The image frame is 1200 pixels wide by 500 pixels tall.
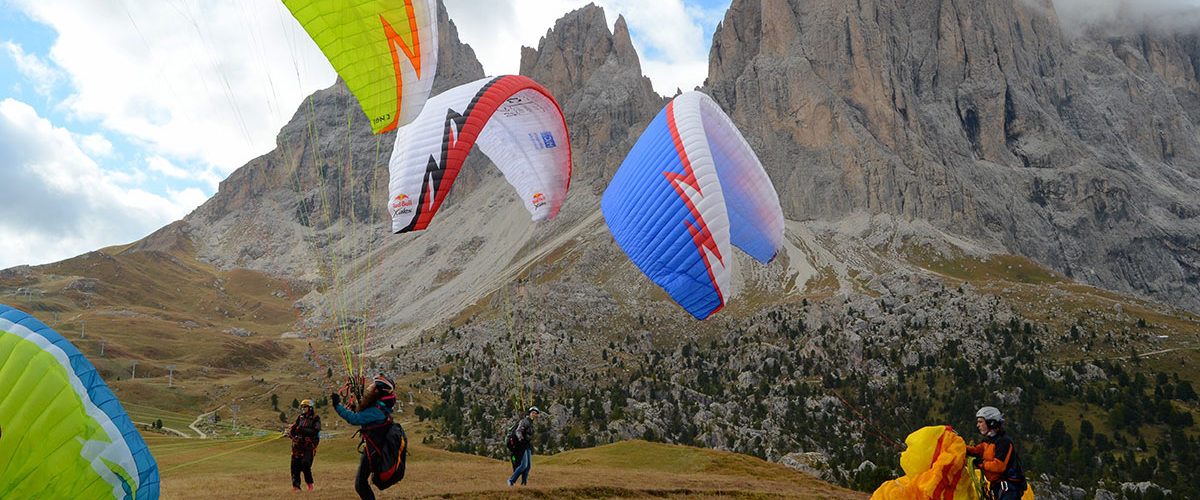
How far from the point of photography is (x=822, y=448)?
6581cm

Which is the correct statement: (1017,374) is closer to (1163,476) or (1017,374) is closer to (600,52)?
(1163,476)

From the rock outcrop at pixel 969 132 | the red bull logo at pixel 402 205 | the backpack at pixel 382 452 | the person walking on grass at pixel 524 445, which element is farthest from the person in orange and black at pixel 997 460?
the rock outcrop at pixel 969 132

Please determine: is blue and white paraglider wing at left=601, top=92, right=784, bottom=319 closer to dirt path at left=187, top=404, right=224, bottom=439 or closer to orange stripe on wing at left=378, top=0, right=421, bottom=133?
orange stripe on wing at left=378, top=0, right=421, bottom=133

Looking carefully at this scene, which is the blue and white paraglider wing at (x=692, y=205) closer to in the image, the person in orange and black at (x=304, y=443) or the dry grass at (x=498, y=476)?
the dry grass at (x=498, y=476)

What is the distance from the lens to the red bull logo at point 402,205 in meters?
15.2

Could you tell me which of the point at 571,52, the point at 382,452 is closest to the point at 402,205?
the point at 382,452

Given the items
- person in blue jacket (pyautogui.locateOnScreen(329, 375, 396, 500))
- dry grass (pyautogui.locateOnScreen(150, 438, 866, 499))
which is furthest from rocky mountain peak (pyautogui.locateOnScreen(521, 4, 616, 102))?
person in blue jacket (pyautogui.locateOnScreen(329, 375, 396, 500))

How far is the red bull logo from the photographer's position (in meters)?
15.2

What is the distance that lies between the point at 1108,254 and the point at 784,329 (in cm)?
8738

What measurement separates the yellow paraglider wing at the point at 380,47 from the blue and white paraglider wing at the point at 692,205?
5412 mm

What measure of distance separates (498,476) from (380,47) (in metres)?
9.59

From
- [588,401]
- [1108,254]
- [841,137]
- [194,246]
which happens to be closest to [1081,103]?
[1108,254]

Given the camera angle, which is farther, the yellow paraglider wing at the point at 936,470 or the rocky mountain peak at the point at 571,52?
the rocky mountain peak at the point at 571,52

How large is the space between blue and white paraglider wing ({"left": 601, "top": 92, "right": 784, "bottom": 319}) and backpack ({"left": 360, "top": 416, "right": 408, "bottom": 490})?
320 inches
